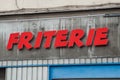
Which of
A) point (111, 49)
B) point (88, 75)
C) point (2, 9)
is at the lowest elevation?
point (88, 75)

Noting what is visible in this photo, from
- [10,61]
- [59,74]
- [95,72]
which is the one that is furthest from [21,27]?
[95,72]

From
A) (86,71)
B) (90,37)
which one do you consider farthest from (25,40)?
(86,71)

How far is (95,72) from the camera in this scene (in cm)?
1325

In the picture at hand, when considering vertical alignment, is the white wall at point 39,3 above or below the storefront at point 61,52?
above

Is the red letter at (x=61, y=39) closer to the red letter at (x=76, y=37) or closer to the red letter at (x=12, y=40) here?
the red letter at (x=76, y=37)

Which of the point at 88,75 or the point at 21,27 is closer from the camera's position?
the point at 88,75

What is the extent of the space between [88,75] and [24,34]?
2.61 m

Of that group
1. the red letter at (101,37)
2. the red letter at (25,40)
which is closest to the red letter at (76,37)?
the red letter at (101,37)

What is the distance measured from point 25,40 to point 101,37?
260 cm

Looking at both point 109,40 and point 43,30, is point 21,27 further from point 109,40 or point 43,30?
point 109,40

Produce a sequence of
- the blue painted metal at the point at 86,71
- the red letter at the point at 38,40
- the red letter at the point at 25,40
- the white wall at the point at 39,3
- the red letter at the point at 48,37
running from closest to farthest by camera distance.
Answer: the blue painted metal at the point at 86,71, the white wall at the point at 39,3, the red letter at the point at 48,37, the red letter at the point at 38,40, the red letter at the point at 25,40

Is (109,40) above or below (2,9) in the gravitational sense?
below

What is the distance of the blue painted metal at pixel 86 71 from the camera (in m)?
13.0

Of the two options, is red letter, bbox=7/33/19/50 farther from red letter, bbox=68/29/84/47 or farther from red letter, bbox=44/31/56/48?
red letter, bbox=68/29/84/47
